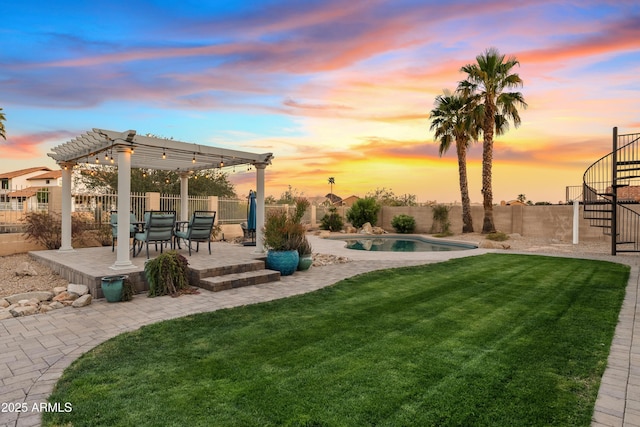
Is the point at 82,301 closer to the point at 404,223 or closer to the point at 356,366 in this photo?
the point at 356,366

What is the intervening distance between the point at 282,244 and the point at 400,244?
10109 mm

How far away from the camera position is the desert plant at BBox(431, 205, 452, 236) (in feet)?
62.7

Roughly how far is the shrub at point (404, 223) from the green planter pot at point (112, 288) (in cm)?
1643

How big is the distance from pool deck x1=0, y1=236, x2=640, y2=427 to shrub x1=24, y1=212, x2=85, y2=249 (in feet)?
10.8

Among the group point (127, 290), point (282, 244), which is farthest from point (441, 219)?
point (127, 290)

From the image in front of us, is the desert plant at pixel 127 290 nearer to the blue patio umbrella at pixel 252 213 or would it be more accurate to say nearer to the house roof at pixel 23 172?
the blue patio umbrella at pixel 252 213

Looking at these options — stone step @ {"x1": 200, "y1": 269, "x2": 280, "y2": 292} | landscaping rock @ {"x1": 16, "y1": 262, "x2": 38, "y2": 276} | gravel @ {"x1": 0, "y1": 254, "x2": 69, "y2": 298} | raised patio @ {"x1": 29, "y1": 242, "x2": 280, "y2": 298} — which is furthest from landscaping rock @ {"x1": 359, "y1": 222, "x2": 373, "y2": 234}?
landscaping rock @ {"x1": 16, "y1": 262, "x2": 38, "y2": 276}

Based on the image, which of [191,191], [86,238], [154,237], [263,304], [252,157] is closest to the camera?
[263,304]

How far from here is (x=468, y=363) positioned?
3.13m

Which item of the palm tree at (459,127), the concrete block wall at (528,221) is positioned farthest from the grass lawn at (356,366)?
the palm tree at (459,127)

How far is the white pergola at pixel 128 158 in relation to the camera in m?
6.41

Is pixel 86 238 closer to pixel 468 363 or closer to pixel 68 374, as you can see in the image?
pixel 68 374

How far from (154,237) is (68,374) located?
4847 millimetres

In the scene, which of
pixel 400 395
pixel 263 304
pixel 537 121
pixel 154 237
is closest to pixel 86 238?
pixel 154 237
